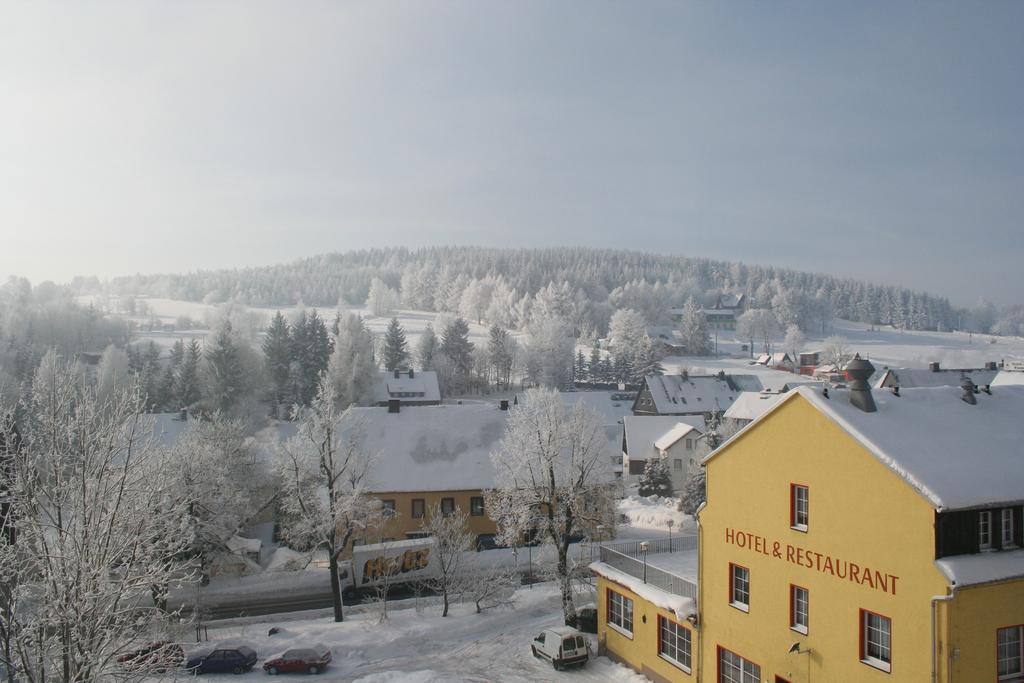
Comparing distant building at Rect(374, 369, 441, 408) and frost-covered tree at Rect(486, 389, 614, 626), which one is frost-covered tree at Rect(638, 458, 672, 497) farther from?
distant building at Rect(374, 369, 441, 408)

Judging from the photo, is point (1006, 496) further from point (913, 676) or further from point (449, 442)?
point (449, 442)

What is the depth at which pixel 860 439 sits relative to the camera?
16719 mm

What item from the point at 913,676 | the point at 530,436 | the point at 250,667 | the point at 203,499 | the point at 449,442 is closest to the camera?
the point at 913,676

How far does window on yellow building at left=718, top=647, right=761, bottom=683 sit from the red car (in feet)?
45.5

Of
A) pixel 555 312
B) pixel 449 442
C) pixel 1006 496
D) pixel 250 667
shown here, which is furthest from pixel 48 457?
pixel 555 312

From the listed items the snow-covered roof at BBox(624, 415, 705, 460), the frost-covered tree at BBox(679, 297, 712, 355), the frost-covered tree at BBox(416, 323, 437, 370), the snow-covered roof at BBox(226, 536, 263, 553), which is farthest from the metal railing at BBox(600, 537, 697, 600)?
the frost-covered tree at BBox(679, 297, 712, 355)

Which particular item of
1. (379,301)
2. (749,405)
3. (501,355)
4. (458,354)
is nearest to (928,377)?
(749,405)

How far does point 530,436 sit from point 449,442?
14665 mm

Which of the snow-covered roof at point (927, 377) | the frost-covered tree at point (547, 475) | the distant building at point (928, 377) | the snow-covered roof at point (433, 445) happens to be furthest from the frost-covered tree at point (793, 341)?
the frost-covered tree at point (547, 475)

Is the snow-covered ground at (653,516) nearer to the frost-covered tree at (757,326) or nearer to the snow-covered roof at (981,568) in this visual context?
the snow-covered roof at (981,568)

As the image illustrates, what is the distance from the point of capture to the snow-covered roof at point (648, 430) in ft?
204

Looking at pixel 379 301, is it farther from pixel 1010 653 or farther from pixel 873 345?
pixel 1010 653

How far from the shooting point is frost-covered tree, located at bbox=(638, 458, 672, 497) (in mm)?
55438

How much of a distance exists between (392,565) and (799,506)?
78.3 ft
